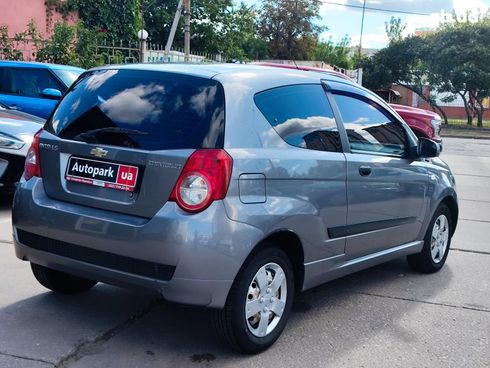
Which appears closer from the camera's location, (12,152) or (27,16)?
(12,152)

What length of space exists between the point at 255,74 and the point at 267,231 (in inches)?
41.8

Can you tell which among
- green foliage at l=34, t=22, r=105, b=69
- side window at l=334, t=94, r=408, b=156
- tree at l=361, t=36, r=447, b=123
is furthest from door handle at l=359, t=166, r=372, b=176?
tree at l=361, t=36, r=447, b=123

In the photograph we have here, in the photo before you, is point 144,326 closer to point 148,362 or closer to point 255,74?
point 148,362

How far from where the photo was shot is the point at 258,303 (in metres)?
3.64

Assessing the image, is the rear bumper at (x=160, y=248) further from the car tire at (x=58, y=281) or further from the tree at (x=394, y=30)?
the tree at (x=394, y=30)

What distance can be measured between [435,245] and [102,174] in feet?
11.1

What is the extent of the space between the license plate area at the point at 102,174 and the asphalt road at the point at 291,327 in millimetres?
999

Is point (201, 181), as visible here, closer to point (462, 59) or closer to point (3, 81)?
point (3, 81)

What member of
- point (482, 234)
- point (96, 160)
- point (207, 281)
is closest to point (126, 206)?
point (96, 160)

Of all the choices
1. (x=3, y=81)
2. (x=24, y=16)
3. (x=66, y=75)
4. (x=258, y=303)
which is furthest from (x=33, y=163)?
(x=24, y=16)

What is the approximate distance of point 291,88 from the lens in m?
4.07

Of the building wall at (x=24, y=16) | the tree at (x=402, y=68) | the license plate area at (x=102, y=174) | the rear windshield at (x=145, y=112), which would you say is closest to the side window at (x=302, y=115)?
the rear windshield at (x=145, y=112)

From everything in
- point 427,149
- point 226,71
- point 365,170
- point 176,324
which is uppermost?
point 226,71

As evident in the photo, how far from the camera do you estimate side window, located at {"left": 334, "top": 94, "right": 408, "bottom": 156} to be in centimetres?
449
